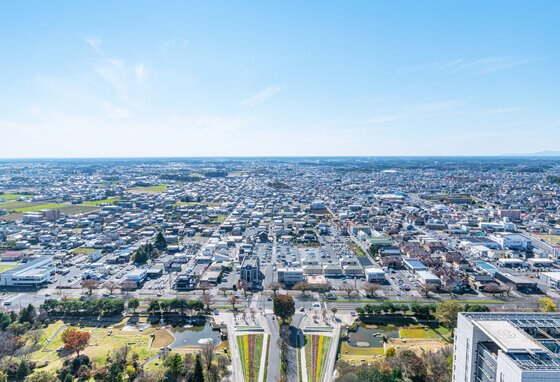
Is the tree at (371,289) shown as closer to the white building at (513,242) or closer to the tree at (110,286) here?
the tree at (110,286)

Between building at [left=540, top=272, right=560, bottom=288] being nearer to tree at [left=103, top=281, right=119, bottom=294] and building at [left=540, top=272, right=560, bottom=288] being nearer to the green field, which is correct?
tree at [left=103, top=281, right=119, bottom=294]

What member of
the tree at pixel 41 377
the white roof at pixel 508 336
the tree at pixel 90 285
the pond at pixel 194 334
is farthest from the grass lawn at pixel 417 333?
the tree at pixel 90 285

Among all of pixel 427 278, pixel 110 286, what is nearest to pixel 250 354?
pixel 110 286

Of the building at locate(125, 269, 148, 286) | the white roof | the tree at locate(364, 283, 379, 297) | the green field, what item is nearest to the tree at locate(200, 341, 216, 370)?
the building at locate(125, 269, 148, 286)

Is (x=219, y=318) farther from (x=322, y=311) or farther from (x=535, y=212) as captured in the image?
(x=535, y=212)

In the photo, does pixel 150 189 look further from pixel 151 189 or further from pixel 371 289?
Result: pixel 371 289
